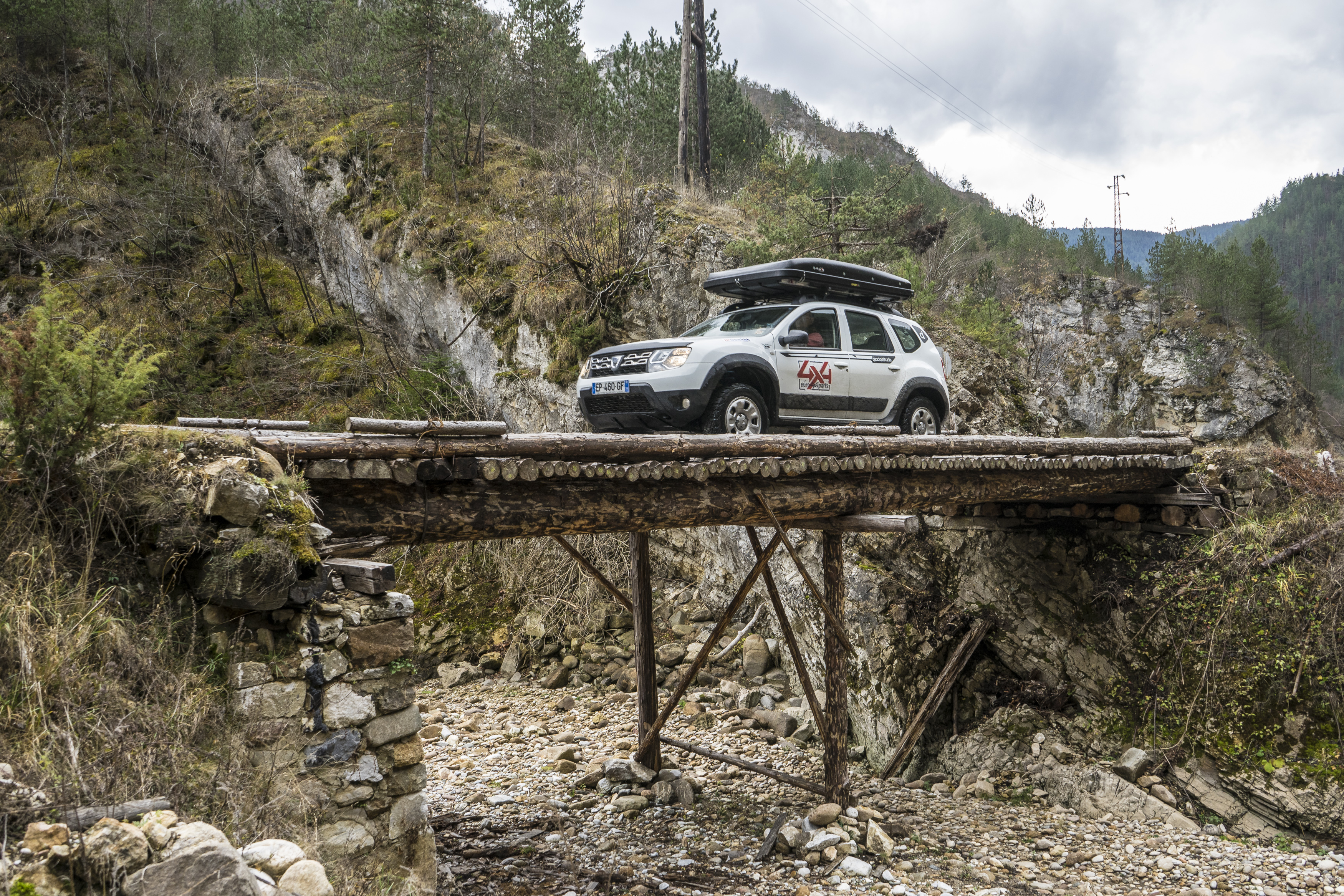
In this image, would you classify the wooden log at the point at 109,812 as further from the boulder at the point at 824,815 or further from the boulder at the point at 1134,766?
the boulder at the point at 1134,766

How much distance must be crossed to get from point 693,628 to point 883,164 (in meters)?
26.1

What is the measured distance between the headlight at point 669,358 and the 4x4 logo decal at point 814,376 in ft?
4.80

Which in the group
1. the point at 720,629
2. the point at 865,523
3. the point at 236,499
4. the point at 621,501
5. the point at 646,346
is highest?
the point at 646,346

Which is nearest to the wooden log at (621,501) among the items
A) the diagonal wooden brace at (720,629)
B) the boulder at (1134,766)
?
the diagonal wooden brace at (720,629)

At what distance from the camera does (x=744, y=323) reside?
8.85 meters

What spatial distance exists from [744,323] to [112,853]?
7487 millimetres

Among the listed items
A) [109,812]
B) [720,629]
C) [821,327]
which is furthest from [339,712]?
[821,327]

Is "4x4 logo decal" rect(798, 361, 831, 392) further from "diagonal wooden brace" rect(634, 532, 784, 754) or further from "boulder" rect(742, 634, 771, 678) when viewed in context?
"boulder" rect(742, 634, 771, 678)

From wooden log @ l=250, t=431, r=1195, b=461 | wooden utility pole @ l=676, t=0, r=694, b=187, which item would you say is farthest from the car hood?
wooden utility pole @ l=676, t=0, r=694, b=187

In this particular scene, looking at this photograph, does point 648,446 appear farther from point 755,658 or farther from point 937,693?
point 755,658

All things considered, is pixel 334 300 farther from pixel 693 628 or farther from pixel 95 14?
pixel 693 628

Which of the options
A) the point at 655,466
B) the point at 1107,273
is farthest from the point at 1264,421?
the point at 655,466

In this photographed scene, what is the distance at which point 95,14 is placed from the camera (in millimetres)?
21422

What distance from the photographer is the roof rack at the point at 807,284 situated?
9000mm
